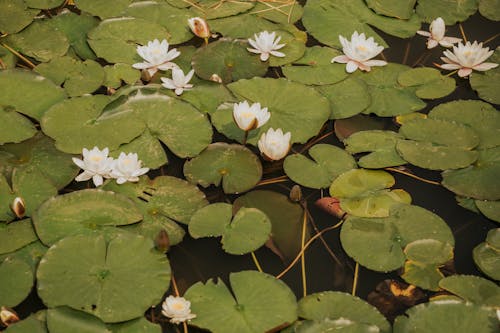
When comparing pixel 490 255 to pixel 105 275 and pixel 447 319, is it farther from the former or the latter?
pixel 105 275

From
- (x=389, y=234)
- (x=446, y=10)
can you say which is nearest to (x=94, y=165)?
(x=389, y=234)

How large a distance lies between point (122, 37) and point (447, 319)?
8.46 feet

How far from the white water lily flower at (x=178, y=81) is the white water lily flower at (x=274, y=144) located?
641mm

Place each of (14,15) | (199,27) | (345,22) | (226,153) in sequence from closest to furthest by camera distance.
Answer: (226,153)
(199,27)
(14,15)
(345,22)

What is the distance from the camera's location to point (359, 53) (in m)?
3.61

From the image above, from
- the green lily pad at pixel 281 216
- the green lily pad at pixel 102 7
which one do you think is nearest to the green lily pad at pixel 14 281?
the green lily pad at pixel 281 216

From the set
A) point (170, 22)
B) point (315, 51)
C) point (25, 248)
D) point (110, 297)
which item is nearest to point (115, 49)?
point (170, 22)

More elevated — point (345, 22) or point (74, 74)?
point (345, 22)

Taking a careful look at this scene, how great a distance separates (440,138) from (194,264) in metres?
1.53

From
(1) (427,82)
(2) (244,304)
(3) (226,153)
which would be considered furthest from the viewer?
(1) (427,82)

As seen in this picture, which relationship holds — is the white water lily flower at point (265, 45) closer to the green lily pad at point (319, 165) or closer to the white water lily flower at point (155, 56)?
the white water lily flower at point (155, 56)

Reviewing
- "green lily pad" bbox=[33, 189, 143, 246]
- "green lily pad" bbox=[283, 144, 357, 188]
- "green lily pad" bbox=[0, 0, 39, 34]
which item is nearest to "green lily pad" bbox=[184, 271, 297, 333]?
"green lily pad" bbox=[33, 189, 143, 246]

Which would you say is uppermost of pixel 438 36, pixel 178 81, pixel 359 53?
pixel 438 36

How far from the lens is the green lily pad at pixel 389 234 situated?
2717 millimetres
